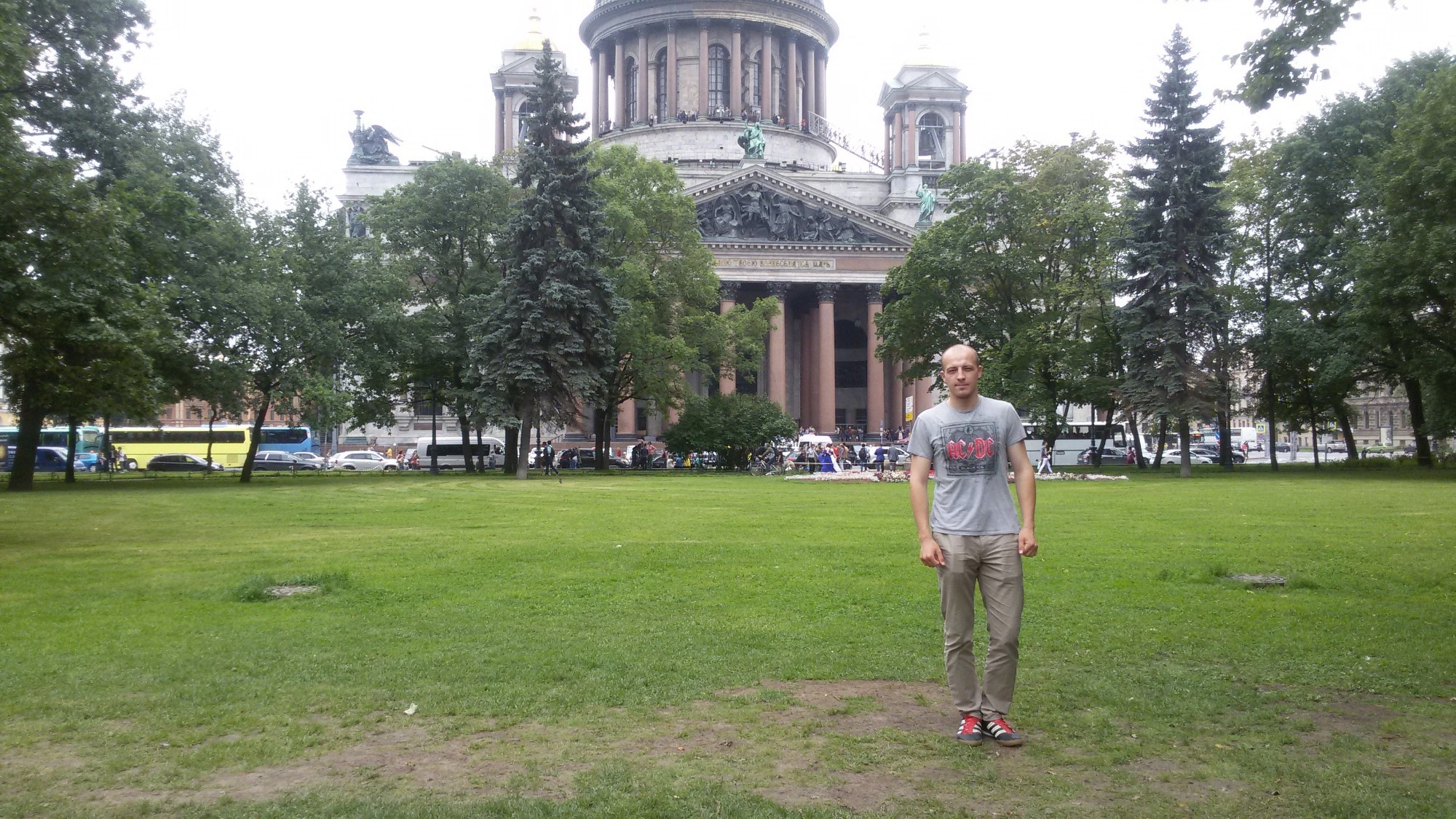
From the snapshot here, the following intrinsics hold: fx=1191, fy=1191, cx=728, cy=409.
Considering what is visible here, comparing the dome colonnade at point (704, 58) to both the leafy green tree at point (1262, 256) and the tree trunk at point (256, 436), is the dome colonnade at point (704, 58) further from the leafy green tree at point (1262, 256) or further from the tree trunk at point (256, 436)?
the tree trunk at point (256, 436)

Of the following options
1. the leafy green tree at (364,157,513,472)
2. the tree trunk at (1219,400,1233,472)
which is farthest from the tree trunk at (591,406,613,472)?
the tree trunk at (1219,400,1233,472)

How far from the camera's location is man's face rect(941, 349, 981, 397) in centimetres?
611

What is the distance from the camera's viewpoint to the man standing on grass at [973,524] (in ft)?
19.6

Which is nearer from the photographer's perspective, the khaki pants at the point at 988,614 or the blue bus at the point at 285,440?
the khaki pants at the point at 988,614

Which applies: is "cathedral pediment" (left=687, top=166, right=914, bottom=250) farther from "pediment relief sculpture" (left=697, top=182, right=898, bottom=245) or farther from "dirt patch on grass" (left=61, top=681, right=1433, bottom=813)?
"dirt patch on grass" (left=61, top=681, right=1433, bottom=813)

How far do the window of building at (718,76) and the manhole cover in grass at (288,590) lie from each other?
74.1 metres

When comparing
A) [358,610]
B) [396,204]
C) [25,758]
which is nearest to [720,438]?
[396,204]

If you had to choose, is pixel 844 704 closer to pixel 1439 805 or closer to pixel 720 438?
pixel 1439 805

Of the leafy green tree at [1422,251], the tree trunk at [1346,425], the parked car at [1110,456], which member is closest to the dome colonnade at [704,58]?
the parked car at [1110,456]

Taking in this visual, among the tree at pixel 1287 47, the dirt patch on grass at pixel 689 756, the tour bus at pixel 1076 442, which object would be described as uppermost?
the tree at pixel 1287 47

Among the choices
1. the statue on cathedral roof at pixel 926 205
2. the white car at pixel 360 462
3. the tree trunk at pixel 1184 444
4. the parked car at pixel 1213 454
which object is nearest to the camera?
the tree trunk at pixel 1184 444

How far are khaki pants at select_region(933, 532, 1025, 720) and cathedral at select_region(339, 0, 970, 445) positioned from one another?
46540mm

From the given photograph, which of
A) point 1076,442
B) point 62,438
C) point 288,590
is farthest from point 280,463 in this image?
point 288,590

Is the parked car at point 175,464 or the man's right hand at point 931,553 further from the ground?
the parked car at point 175,464
